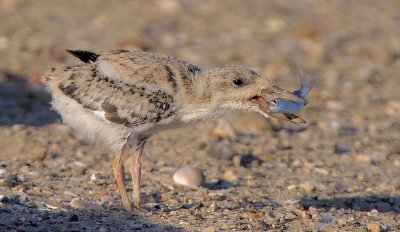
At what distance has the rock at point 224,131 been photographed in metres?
8.18

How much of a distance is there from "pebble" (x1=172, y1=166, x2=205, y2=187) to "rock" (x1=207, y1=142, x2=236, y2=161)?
72 centimetres

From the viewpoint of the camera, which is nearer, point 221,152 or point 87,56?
point 87,56

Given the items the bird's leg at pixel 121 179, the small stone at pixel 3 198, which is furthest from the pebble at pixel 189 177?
the small stone at pixel 3 198

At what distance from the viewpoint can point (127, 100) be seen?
5855mm

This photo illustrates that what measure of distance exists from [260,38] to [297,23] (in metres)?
0.98

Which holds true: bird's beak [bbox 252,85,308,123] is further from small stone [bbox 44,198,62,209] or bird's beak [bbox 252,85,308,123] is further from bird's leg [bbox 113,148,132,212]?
small stone [bbox 44,198,62,209]

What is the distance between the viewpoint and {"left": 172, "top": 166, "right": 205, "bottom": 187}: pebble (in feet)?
22.2

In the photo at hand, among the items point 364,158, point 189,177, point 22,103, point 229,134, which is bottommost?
point 189,177

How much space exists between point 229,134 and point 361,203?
73.0 inches

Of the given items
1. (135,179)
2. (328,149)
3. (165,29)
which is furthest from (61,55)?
(135,179)

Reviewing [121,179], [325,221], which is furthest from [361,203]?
[121,179]

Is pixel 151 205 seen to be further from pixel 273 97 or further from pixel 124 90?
pixel 273 97

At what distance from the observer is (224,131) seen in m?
8.23

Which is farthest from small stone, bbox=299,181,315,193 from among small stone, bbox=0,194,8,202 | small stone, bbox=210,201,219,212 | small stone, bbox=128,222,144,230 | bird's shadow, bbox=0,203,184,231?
small stone, bbox=0,194,8,202
